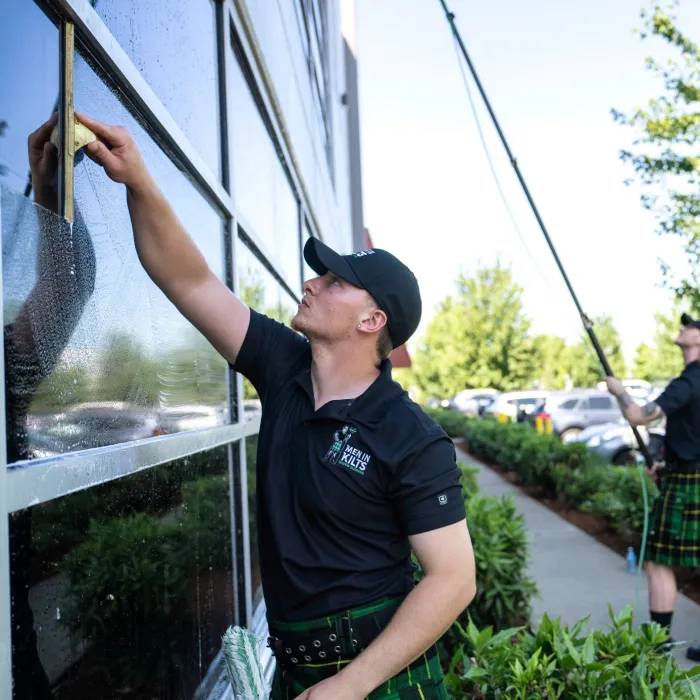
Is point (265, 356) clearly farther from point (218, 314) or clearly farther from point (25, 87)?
point (25, 87)

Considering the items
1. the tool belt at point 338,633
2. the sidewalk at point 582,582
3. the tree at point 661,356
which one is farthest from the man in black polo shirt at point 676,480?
the tree at point 661,356

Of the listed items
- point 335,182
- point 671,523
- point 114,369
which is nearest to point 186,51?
point 114,369

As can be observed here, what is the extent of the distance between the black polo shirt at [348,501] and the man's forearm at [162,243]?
44cm

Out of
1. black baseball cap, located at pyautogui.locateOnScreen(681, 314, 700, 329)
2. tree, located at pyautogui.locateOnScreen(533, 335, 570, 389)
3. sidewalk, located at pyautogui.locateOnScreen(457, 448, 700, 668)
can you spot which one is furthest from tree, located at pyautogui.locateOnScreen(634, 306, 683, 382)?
black baseball cap, located at pyautogui.locateOnScreen(681, 314, 700, 329)

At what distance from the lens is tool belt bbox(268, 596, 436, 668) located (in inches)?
66.2

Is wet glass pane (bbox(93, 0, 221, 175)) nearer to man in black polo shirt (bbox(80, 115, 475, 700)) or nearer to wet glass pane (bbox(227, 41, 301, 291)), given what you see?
wet glass pane (bbox(227, 41, 301, 291))

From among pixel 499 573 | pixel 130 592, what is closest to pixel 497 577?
pixel 499 573

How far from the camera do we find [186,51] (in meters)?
2.53

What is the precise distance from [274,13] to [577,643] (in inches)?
144

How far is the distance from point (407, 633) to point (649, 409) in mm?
3532

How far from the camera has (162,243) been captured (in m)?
1.77

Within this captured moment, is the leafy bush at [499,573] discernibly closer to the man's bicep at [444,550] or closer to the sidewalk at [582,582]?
the sidewalk at [582,582]

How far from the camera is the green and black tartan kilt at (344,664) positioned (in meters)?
1.69

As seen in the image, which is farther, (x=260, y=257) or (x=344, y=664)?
(x=260, y=257)
